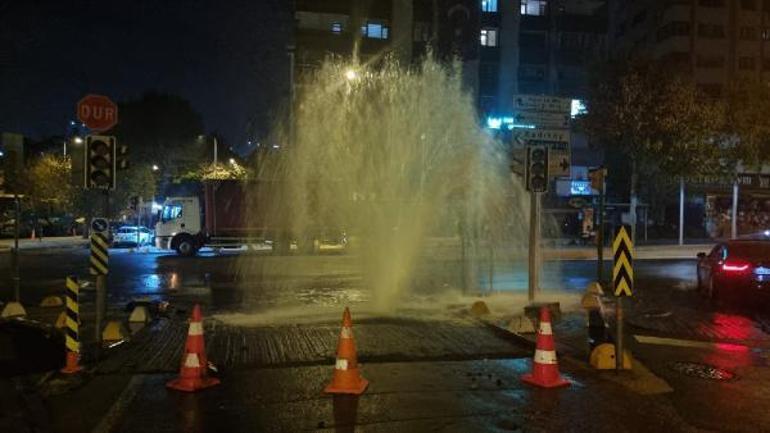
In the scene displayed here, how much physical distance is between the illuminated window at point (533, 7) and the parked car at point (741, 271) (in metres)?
46.1

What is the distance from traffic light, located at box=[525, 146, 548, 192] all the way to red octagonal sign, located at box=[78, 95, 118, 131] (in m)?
7.08

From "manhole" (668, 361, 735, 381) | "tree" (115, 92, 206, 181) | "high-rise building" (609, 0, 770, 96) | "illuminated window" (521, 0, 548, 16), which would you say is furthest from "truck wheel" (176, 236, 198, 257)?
"high-rise building" (609, 0, 770, 96)

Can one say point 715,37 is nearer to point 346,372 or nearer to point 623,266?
point 623,266

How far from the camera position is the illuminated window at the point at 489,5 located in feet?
187

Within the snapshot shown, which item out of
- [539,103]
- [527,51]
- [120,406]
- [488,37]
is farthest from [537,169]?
[527,51]

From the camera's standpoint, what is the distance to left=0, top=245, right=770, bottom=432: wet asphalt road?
6719mm

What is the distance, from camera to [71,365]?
8.49 meters

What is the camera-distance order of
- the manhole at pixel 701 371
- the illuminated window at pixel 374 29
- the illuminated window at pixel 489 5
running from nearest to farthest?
the manhole at pixel 701 371, the illuminated window at pixel 489 5, the illuminated window at pixel 374 29

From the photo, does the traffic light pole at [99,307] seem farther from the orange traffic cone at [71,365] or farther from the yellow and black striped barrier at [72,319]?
the orange traffic cone at [71,365]

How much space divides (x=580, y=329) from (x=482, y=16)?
48698 millimetres

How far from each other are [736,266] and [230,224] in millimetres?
23532

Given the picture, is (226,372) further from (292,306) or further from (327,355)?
(292,306)

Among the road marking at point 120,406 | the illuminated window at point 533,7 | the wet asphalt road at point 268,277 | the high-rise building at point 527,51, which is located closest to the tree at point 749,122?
the wet asphalt road at point 268,277

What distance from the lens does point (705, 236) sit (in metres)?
46.9
